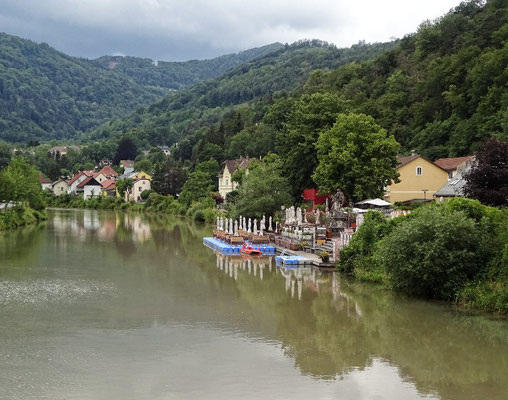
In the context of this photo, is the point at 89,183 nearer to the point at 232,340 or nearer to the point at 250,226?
the point at 250,226

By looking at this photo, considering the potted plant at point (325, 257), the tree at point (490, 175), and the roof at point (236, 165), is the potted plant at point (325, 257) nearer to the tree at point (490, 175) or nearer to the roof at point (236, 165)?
the tree at point (490, 175)

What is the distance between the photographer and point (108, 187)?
5546 inches

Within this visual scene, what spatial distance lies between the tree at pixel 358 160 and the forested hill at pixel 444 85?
8759 millimetres

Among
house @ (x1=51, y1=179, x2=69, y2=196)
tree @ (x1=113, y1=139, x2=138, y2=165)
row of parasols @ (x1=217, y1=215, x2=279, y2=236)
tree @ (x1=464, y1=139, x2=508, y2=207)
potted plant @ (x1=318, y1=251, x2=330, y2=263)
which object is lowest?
potted plant @ (x1=318, y1=251, x2=330, y2=263)

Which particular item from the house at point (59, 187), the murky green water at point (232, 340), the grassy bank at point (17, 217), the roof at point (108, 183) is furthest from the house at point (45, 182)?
the murky green water at point (232, 340)

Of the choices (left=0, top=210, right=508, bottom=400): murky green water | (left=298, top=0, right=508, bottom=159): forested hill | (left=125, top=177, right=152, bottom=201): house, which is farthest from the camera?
(left=125, top=177, right=152, bottom=201): house

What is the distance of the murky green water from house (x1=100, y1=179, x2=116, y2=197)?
10491 cm

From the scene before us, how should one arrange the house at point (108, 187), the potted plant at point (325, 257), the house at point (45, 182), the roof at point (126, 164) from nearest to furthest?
the potted plant at point (325, 257) < the house at point (108, 187) < the house at point (45, 182) < the roof at point (126, 164)

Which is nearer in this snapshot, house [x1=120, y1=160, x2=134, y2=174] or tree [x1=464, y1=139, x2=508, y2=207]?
tree [x1=464, y1=139, x2=508, y2=207]

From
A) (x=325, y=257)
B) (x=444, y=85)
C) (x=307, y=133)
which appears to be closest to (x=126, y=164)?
(x=444, y=85)

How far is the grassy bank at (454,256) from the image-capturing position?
23.2 m

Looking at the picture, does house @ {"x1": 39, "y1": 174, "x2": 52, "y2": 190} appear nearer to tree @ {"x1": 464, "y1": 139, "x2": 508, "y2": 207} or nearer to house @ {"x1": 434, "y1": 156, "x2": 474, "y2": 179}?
house @ {"x1": 434, "y1": 156, "x2": 474, "y2": 179}

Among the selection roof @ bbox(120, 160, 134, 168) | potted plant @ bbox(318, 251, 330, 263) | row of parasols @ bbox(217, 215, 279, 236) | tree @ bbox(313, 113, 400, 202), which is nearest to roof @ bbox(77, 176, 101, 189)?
roof @ bbox(120, 160, 134, 168)

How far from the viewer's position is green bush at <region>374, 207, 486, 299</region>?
78.2ft
